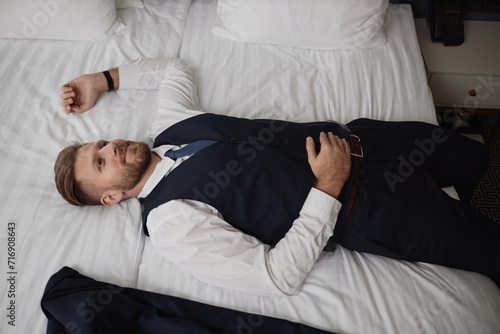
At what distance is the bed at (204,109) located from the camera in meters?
1.06

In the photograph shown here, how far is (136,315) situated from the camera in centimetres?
103

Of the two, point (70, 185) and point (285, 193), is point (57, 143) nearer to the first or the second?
point (70, 185)

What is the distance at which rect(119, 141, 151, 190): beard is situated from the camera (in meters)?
1.25

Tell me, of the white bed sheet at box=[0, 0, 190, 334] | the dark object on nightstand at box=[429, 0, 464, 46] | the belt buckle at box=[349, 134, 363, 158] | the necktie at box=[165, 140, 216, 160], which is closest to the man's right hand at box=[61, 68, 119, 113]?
the white bed sheet at box=[0, 0, 190, 334]

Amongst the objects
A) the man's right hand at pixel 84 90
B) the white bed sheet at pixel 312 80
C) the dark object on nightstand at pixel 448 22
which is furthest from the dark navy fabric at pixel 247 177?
the dark object on nightstand at pixel 448 22

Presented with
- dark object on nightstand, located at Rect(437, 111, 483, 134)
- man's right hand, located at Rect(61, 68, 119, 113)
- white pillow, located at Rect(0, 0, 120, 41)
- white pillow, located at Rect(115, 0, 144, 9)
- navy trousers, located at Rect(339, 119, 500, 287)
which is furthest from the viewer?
dark object on nightstand, located at Rect(437, 111, 483, 134)

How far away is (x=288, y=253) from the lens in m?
1.07

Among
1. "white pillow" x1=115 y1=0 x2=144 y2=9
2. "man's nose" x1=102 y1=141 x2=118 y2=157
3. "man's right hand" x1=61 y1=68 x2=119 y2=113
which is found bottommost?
"man's nose" x1=102 y1=141 x2=118 y2=157

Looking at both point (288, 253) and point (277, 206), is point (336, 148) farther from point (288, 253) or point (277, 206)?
point (288, 253)

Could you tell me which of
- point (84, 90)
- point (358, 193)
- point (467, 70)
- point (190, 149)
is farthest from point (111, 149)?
point (467, 70)

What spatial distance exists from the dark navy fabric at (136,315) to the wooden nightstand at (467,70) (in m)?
1.43

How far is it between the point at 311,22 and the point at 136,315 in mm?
1372

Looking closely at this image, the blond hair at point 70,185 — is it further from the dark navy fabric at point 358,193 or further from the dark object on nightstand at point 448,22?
the dark object on nightstand at point 448,22

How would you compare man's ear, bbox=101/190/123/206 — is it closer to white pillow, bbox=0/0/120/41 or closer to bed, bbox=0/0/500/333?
bed, bbox=0/0/500/333
